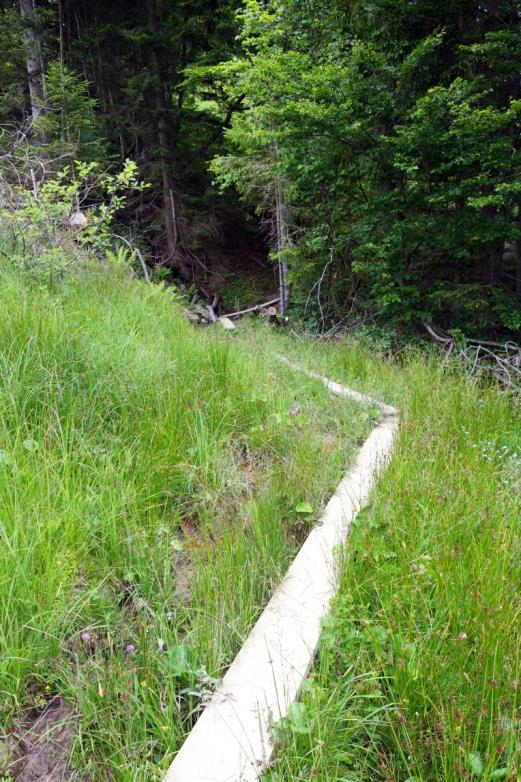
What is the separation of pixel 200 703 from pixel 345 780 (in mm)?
481

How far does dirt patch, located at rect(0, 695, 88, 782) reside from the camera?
4.07ft

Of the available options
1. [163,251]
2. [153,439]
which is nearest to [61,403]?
[153,439]

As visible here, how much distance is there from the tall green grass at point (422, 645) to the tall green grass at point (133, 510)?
366mm

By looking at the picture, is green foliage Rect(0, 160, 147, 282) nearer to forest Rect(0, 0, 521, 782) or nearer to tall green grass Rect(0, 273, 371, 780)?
forest Rect(0, 0, 521, 782)

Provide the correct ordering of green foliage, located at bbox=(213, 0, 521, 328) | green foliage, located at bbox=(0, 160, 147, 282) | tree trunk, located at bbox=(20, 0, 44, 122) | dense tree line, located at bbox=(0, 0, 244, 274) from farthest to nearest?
1. dense tree line, located at bbox=(0, 0, 244, 274)
2. tree trunk, located at bbox=(20, 0, 44, 122)
3. green foliage, located at bbox=(213, 0, 521, 328)
4. green foliage, located at bbox=(0, 160, 147, 282)

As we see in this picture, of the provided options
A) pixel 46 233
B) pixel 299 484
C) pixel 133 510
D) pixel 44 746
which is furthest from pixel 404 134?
pixel 44 746

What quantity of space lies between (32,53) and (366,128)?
24.0ft

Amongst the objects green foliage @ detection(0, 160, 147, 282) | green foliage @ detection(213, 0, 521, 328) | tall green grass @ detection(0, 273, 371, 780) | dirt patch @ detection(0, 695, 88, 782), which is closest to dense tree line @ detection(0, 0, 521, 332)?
green foliage @ detection(213, 0, 521, 328)

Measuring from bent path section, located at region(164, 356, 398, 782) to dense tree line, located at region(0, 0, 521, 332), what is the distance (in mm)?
5063

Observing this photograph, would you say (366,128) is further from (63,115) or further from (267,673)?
(267,673)

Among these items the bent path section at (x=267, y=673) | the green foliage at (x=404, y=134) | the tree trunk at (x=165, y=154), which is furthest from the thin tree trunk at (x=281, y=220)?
the bent path section at (x=267, y=673)

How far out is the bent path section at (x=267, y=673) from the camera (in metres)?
1.23

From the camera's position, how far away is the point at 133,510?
2129 millimetres

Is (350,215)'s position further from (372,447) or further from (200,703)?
(200,703)
